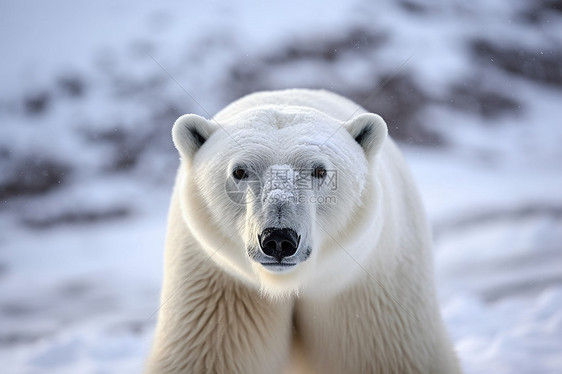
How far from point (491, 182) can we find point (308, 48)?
21.7 feet

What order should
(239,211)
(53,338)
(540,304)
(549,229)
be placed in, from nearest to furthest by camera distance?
1. (239,211)
2. (540,304)
3. (53,338)
4. (549,229)

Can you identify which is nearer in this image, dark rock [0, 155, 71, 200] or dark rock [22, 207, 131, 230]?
dark rock [22, 207, 131, 230]

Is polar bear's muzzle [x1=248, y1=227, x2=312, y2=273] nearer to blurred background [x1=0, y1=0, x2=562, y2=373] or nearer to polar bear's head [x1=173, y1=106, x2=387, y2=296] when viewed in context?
polar bear's head [x1=173, y1=106, x2=387, y2=296]

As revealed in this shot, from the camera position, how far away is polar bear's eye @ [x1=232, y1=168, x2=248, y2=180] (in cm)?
293

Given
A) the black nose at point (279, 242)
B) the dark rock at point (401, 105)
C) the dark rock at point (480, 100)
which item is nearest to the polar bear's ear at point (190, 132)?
the black nose at point (279, 242)

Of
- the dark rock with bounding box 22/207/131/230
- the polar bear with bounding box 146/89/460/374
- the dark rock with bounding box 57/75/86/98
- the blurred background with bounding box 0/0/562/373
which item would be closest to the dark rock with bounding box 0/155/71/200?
the blurred background with bounding box 0/0/562/373

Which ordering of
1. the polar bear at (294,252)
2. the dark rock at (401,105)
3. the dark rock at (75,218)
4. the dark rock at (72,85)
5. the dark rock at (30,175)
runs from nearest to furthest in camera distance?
the polar bear at (294,252)
the dark rock at (75,218)
the dark rock at (30,175)
the dark rock at (401,105)
the dark rock at (72,85)

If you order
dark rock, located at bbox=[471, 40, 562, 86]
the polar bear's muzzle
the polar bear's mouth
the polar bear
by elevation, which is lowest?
the polar bear's mouth

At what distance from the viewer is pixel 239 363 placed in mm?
3400

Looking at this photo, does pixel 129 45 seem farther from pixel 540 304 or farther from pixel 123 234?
pixel 540 304

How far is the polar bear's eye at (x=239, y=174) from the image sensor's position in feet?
9.60

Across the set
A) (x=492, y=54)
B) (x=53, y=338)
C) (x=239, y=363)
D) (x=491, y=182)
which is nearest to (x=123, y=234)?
(x=53, y=338)

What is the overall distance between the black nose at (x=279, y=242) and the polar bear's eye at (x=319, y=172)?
0.39 m

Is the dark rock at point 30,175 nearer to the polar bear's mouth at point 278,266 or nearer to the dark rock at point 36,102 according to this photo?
the dark rock at point 36,102
